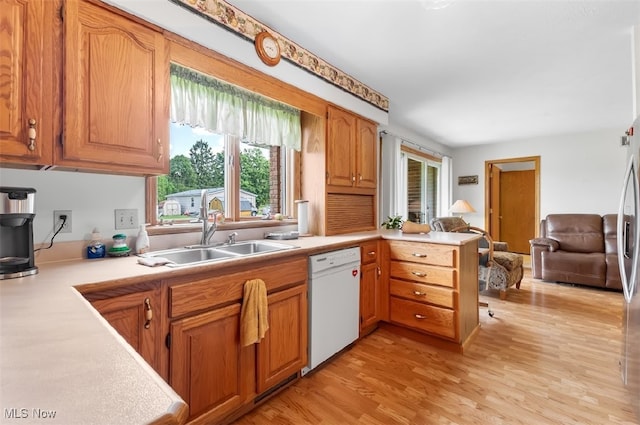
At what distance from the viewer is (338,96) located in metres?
2.68

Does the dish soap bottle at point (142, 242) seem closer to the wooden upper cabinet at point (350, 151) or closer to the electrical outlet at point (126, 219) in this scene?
the electrical outlet at point (126, 219)

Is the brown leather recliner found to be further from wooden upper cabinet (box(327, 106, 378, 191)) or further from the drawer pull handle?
the drawer pull handle

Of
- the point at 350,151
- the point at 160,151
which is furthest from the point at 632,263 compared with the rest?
the point at 160,151

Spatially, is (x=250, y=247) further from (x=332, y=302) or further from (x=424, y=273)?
(x=424, y=273)

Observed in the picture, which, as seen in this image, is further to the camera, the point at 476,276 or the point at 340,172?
the point at 340,172

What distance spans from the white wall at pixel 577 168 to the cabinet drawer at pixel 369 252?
14.2 feet

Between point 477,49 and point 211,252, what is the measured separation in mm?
2462

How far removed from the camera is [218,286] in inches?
55.7

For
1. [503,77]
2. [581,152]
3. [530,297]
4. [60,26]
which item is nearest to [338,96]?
[503,77]

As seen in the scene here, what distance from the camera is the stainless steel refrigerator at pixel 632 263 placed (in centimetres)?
149

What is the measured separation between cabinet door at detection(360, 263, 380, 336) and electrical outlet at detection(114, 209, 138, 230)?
5.32ft

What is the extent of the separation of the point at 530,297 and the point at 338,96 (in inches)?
129

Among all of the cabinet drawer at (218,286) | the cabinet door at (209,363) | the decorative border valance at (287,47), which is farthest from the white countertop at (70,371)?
the decorative border valance at (287,47)

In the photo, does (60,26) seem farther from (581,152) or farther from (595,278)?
(581,152)
